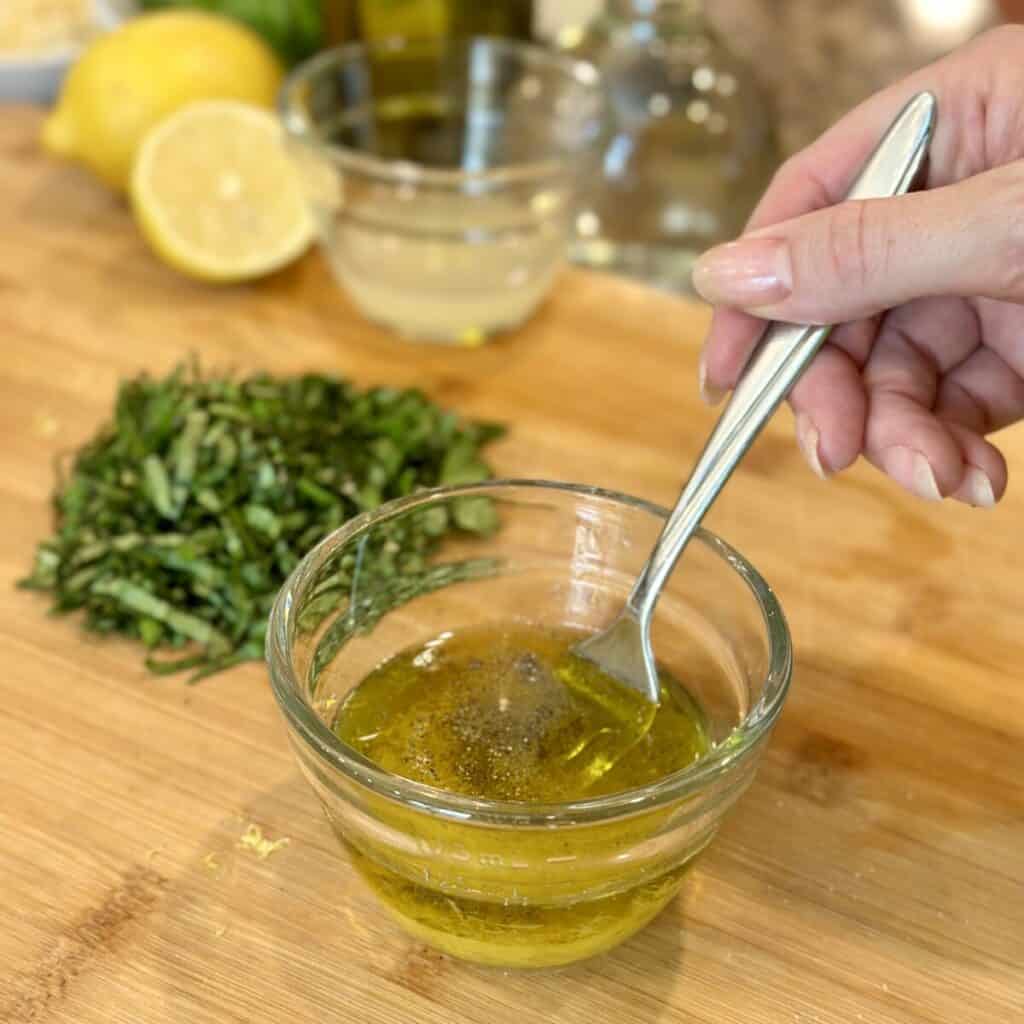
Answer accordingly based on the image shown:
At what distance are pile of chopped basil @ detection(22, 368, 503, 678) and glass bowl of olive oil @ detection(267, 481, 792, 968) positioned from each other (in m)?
0.05

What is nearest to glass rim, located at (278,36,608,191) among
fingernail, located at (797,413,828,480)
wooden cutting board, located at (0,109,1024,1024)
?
wooden cutting board, located at (0,109,1024,1024)

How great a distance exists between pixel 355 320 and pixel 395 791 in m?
1.17

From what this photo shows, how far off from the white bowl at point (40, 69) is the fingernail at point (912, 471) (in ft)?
6.39

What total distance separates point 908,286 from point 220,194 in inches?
50.0

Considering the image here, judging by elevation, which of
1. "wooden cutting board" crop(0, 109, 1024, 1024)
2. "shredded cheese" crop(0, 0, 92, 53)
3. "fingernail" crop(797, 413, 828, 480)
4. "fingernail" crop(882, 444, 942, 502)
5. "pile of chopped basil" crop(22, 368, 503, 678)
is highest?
"fingernail" crop(882, 444, 942, 502)

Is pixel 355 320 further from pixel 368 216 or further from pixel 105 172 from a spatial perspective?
pixel 105 172

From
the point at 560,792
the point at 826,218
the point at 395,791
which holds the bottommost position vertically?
the point at 560,792

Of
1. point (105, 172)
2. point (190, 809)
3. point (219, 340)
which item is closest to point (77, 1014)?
point (190, 809)

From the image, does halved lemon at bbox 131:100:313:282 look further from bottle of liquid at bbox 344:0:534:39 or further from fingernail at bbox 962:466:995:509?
fingernail at bbox 962:466:995:509

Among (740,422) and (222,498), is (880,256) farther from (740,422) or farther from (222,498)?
(222,498)

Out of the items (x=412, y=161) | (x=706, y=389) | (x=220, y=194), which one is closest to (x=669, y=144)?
(x=412, y=161)

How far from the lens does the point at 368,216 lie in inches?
74.0

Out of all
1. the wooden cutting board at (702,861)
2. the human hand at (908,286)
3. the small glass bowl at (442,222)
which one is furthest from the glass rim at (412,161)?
the human hand at (908,286)

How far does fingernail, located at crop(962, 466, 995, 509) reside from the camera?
1.11 metres
